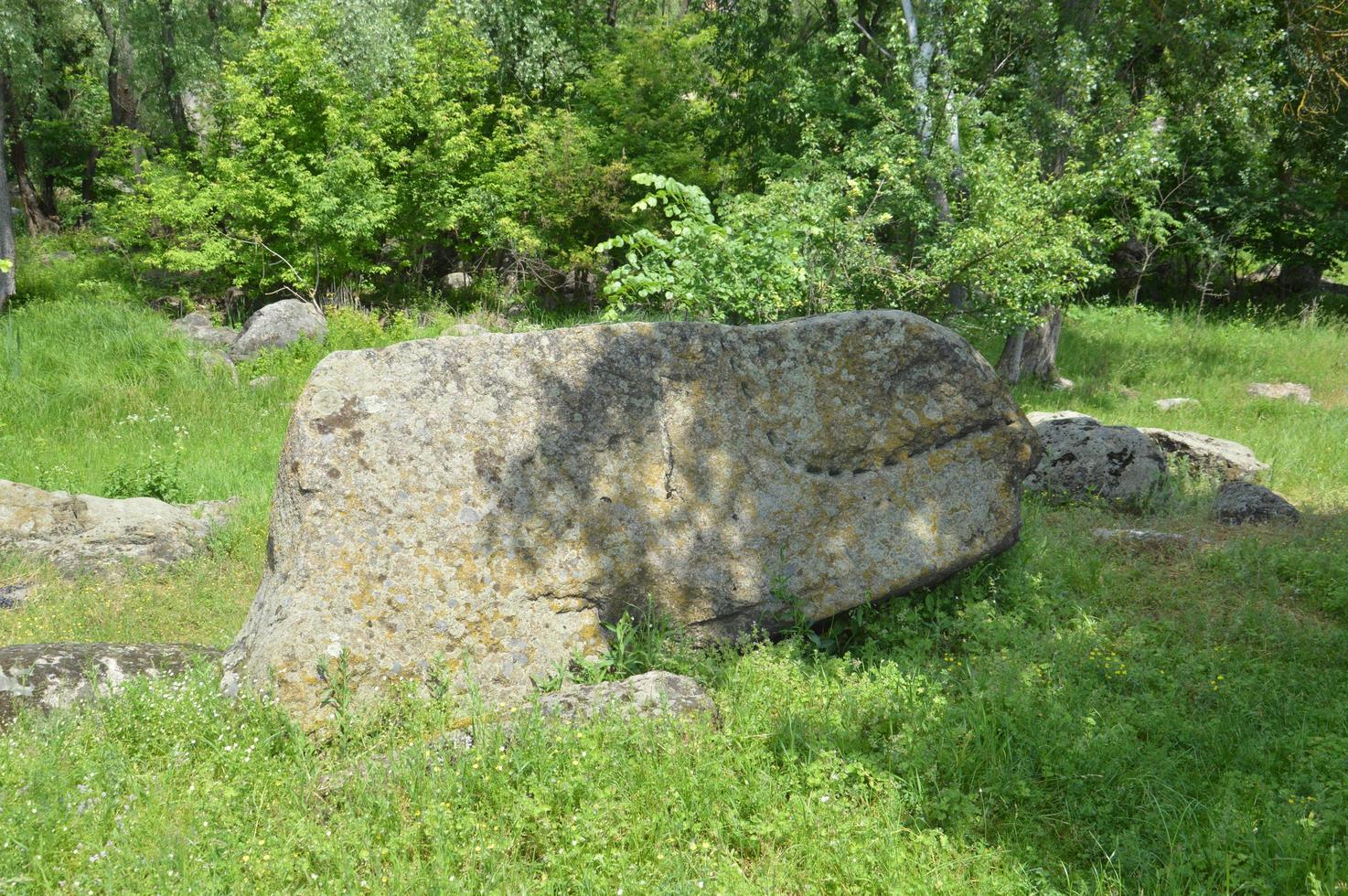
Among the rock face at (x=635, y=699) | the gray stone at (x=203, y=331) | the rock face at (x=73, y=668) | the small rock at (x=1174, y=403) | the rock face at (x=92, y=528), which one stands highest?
the rock face at (x=635, y=699)

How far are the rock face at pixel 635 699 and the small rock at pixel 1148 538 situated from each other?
3.93 metres

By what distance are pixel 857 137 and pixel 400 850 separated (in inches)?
520

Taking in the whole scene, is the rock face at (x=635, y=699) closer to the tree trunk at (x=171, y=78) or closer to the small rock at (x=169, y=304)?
the small rock at (x=169, y=304)

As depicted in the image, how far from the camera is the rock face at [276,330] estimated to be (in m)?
15.6

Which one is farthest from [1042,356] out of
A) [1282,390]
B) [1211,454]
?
[1211,454]

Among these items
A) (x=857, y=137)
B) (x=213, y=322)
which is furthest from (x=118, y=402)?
(x=857, y=137)

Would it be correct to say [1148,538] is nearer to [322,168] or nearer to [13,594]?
[13,594]

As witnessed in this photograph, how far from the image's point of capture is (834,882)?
3.40m

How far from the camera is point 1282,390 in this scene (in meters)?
15.1

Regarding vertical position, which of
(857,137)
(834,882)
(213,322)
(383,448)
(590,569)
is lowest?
(213,322)

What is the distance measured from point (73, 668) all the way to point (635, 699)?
284cm

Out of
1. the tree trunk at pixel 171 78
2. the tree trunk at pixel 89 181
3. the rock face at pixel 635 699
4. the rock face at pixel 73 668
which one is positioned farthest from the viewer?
the tree trunk at pixel 89 181

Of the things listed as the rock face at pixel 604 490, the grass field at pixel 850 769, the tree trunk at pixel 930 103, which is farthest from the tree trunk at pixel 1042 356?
the rock face at pixel 604 490

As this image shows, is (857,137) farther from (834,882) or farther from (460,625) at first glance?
(834,882)
